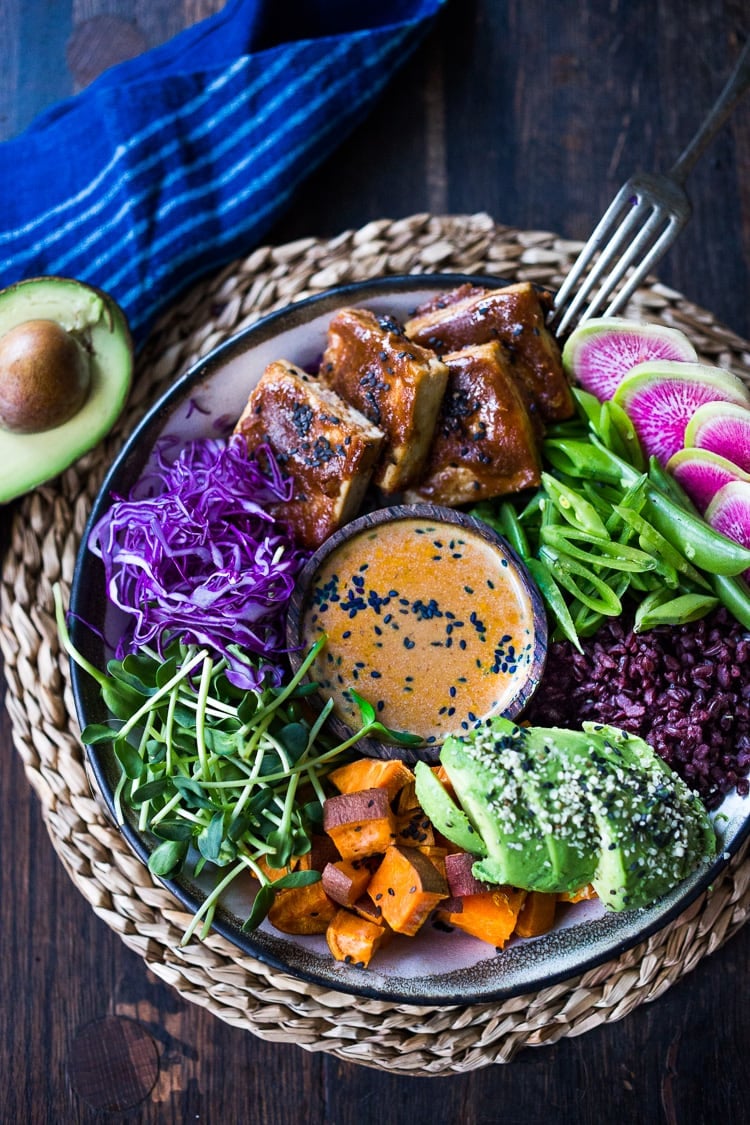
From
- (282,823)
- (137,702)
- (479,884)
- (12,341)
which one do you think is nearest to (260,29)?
(12,341)

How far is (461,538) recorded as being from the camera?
3.34 meters

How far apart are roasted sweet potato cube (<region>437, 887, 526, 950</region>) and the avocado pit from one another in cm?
206

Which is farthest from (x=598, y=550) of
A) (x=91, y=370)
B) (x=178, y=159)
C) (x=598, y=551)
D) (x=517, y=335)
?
(x=178, y=159)

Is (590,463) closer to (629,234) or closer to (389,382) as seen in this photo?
(389,382)

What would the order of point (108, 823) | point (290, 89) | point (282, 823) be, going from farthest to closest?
point (290, 89) → point (108, 823) → point (282, 823)

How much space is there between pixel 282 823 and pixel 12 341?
5.93 feet

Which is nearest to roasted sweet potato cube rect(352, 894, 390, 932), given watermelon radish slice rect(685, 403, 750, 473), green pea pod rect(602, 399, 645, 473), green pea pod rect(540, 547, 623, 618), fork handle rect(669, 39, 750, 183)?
green pea pod rect(540, 547, 623, 618)

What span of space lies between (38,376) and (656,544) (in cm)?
205

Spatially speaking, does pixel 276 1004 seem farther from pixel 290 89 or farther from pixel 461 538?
pixel 290 89

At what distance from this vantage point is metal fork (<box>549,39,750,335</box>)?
11.0 feet

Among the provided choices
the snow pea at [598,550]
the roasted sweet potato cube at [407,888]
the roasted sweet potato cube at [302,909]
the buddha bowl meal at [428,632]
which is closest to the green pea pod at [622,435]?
the buddha bowl meal at [428,632]

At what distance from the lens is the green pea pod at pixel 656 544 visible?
10.3 ft

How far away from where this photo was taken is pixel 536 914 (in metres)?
3.13

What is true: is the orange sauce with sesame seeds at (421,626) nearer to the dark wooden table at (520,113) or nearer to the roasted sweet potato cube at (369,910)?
the roasted sweet potato cube at (369,910)
